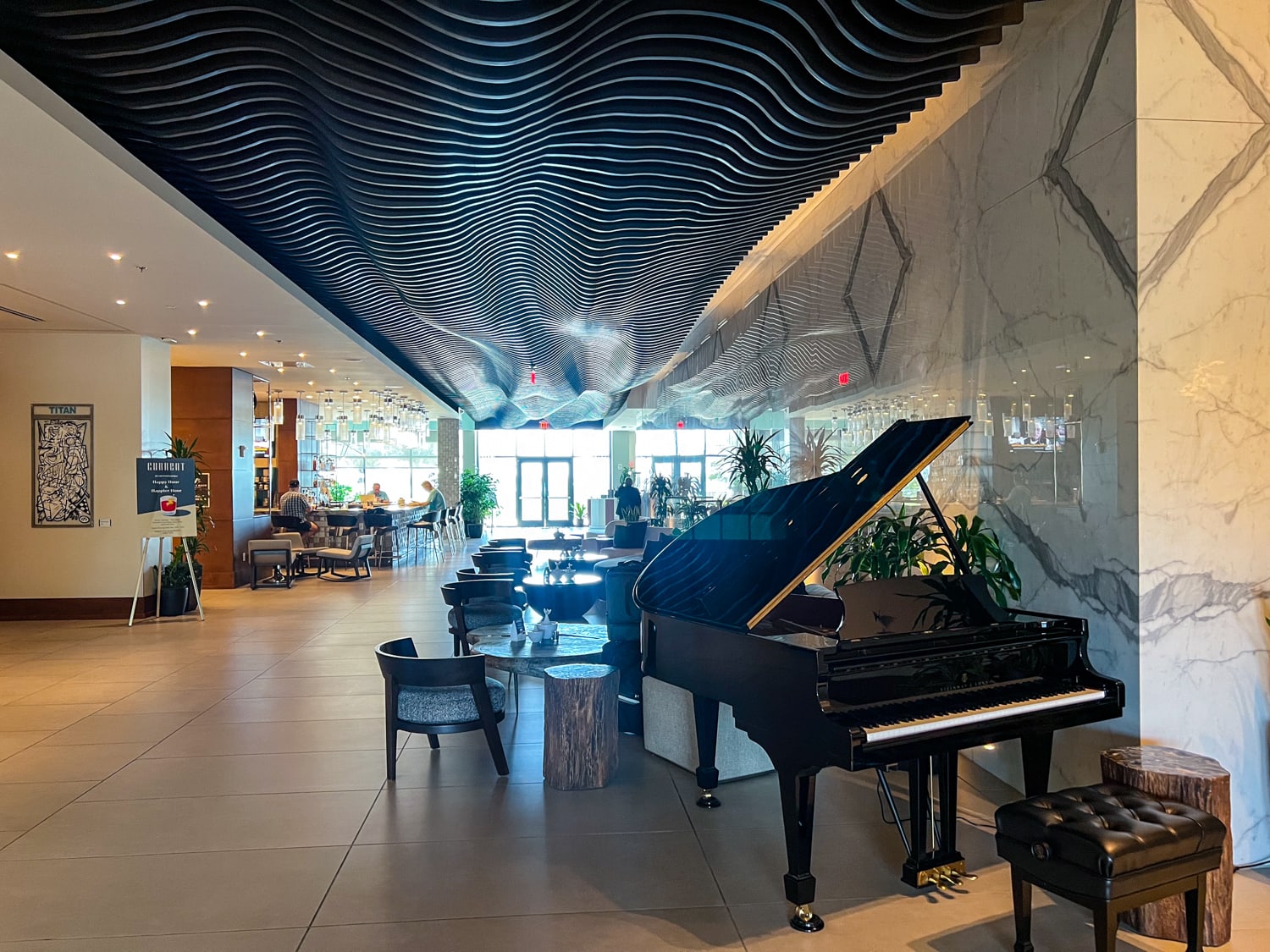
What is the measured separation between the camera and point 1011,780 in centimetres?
481

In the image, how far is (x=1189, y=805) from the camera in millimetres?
3037

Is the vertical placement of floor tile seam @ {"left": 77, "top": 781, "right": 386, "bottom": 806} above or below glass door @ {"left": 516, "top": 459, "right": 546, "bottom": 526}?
below

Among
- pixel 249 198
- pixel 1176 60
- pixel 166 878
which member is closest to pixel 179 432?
pixel 249 198

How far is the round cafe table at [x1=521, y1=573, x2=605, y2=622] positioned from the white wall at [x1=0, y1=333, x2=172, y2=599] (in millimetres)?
5768

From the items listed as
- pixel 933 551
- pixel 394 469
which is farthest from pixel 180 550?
pixel 394 469

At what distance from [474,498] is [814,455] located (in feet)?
59.9

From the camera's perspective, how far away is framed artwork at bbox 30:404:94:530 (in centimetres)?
1062

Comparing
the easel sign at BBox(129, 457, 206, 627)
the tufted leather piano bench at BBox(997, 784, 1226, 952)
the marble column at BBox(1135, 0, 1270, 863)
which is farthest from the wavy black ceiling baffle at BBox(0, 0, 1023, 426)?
the easel sign at BBox(129, 457, 206, 627)

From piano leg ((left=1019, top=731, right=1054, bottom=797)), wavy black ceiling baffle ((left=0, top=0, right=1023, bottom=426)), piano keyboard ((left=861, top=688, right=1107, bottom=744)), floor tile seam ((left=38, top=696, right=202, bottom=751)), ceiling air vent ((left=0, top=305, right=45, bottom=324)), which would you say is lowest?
floor tile seam ((left=38, top=696, right=202, bottom=751))

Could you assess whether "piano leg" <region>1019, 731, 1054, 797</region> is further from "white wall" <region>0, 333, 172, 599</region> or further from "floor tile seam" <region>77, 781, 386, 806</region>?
"white wall" <region>0, 333, 172, 599</region>

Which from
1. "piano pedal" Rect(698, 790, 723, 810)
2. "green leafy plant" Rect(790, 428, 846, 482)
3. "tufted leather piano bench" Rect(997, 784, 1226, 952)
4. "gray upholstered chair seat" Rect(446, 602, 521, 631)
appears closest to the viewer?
"tufted leather piano bench" Rect(997, 784, 1226, 952)

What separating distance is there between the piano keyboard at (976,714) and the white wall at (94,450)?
10.4 metres

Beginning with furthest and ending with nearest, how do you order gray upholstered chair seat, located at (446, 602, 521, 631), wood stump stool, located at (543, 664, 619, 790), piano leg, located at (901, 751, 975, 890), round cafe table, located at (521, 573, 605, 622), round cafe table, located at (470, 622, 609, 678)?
round cafe table, located at (521, 573, 605, 622)
gray upholstered chair seat, located at (446, 602, 521, 631)
round cafe table, located at (470, 622, 609, 678)
wood stump stool, located at (543, 664, 619, 790)
piano leg, located at (901, 751, 975, 890)

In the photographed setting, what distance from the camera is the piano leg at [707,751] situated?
4418 millimetres
